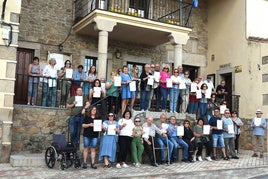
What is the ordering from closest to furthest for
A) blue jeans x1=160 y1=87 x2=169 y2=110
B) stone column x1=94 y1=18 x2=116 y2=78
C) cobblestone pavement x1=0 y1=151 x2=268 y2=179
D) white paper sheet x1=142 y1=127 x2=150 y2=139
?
cobblestone pavement x1=0 y1=151 x2=268 y2=179, white paper sheet x1=142 y1=127 x2=150 y2=139, blue jeans x1=160 y1=87 x2=169 y2=110, stone column x1=94 y1=18 x2=116 y2=78

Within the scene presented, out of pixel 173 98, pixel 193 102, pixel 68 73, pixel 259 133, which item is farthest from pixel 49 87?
pixel 259 133

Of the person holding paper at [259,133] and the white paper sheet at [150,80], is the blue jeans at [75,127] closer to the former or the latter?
the white paper sheet at [150,80]

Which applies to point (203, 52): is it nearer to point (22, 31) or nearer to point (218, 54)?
point (218, 54)

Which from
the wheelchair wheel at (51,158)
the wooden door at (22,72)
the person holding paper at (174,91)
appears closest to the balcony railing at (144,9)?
the wooden door at (22,72)

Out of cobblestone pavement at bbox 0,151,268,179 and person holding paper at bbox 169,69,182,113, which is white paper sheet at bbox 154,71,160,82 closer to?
person holding paper at bbox 169,69,182,113

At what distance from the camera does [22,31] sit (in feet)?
39.8

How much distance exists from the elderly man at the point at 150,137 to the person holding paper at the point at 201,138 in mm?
1298

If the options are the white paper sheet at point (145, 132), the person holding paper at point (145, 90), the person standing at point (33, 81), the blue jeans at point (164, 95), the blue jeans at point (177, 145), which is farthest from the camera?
the blue jeans at point (164, 95)

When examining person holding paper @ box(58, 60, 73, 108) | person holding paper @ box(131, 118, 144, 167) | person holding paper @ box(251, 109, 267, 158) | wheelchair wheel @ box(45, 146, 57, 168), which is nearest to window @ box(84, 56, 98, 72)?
person holding paper @ box(58, 60, 73, 108)

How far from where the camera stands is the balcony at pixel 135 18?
11.8 meters

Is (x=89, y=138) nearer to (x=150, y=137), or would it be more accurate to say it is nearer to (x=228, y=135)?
(x=150, y=137)

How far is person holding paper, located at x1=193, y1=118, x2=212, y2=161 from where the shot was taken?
1024 centimetres

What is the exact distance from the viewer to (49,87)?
33.2ft

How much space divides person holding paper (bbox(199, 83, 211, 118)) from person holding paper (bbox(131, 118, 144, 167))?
2.93m
